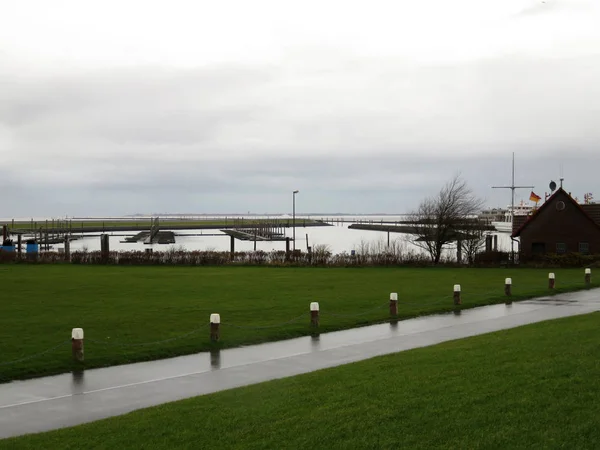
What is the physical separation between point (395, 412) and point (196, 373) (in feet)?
19.8

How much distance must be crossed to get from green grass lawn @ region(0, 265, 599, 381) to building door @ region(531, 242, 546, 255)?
962 centimetres

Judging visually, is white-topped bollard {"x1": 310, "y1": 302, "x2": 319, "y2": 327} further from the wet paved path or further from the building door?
the building door

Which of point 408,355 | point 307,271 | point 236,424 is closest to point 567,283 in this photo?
point 307,271

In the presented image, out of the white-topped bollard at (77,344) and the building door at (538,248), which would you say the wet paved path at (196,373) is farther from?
the building door at (538,248)

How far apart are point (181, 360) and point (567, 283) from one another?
25226 millimetres

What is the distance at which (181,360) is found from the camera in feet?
52.6

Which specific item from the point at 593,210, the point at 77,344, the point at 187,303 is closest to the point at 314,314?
the point at 187,303

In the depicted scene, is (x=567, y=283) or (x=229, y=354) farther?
(x=567, y=283)

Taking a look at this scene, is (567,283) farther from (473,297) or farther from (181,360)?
(181,360)

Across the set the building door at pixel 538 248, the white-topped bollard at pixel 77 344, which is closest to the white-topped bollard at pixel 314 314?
the white-topped bollard at pixel 77 344

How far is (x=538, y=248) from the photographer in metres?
53.8

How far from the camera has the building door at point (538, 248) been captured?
53.4 meters

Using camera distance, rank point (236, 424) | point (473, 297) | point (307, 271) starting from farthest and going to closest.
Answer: point (307, 271)
point (473, 297)
point (236, 424)

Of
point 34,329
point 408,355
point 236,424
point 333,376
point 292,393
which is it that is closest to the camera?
point 236,424
